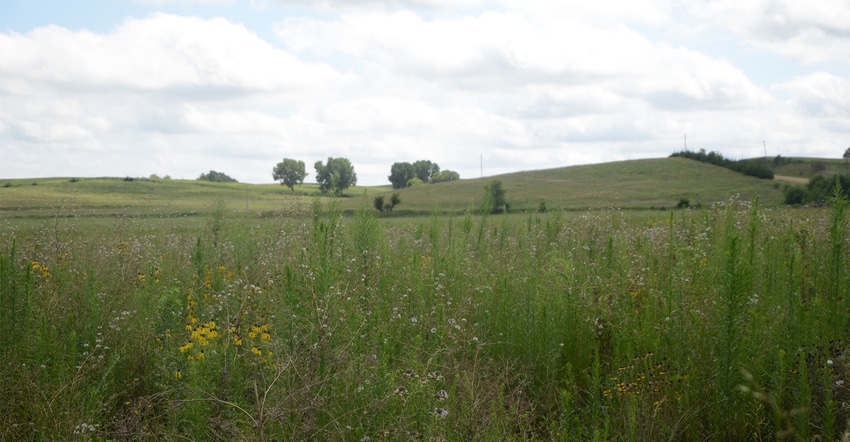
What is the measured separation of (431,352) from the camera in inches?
183

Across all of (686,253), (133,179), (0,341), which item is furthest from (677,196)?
(133,179)

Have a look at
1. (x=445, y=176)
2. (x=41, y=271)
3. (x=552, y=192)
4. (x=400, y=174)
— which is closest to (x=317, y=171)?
(x=400, y=174)

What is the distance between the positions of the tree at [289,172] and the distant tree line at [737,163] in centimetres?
6202

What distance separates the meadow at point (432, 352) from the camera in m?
3.59

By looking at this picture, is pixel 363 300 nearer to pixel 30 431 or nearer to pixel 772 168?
pixel 30 431

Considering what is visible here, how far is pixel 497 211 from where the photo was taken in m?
35.7

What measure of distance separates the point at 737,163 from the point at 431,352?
173ft

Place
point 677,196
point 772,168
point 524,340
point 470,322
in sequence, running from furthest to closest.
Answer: point 772,168
point 677,196
point 470,322
point 524,340

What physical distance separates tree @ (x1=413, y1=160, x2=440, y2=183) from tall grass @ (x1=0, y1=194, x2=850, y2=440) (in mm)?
93572

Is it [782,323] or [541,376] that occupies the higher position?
[782,323]

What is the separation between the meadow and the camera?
141 inches

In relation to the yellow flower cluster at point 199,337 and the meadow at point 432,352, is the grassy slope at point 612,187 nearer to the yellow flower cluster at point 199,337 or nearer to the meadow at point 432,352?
the meadow at point 432,352

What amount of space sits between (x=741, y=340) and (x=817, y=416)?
2.11 ft

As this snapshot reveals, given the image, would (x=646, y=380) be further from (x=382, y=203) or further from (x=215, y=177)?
(x=215, y=177)
